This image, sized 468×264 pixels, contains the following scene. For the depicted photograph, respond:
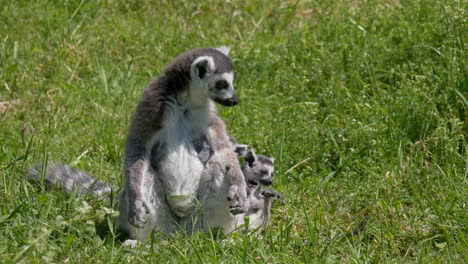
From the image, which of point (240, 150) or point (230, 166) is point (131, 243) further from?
point (240, 150)

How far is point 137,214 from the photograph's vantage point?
16.5ft

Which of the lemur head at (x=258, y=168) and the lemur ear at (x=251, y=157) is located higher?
the lemur ear at (x=251, y=157)

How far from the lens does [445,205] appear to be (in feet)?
17.4

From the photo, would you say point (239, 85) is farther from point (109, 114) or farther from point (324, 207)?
point (324, 207)

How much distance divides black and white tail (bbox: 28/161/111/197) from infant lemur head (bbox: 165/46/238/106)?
1.03 meters

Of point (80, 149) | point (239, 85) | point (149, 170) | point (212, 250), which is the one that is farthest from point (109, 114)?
point (212, 250)

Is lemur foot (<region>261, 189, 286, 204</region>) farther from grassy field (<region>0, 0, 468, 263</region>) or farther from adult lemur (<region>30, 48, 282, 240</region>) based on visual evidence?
adult lemur (<region>30, 48, 282, 240</region>)

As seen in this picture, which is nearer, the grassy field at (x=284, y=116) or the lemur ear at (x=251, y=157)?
the grassy field at (x=284, y=116)

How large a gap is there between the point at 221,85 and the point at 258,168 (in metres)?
0.85

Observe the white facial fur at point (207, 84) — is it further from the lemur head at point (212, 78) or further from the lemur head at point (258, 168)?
the lemur head at point (258, 168)

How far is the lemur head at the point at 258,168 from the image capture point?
5781mm

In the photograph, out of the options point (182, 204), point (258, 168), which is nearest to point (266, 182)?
point (258, 168)

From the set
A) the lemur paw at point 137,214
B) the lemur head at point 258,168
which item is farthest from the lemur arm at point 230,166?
the lemur paw at point 137,214

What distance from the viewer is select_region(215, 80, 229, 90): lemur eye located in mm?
5250
